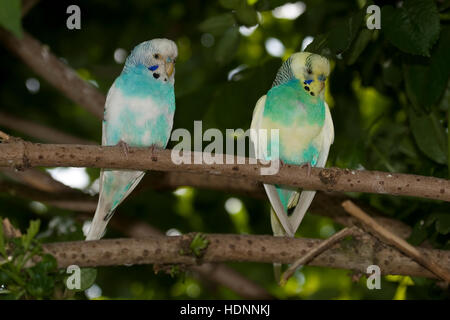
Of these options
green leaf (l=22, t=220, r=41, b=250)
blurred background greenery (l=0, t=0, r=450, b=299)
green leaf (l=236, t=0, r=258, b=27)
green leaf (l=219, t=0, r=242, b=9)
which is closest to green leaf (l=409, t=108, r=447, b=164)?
blurred background greenery (l=0, t=0, r=450, b=299)

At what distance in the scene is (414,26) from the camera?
240cm

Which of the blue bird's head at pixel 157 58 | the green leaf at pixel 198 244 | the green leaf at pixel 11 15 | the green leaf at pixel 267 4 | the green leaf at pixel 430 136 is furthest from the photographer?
the green leaf at pixel 430 136

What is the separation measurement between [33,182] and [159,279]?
1.19 m

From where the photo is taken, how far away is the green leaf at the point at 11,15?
68.4 inches

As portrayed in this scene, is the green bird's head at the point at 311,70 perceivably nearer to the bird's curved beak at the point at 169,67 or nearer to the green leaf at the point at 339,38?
the green leaf at the point at 339,38

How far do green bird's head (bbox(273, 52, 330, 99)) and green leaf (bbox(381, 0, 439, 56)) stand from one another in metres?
0.34

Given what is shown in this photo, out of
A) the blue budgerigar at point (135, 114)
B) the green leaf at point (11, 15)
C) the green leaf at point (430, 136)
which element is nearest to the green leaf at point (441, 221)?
the green leaf at point (430, 136)

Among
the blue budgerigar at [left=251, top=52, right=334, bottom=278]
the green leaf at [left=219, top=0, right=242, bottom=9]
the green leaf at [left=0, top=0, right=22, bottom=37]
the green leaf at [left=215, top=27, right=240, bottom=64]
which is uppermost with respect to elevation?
the green leaf at [left=219, top=0, right=242, bottom=9]

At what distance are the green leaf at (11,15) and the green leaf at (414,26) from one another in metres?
1.48

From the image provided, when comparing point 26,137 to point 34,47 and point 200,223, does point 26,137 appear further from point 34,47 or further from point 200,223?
point 200,223

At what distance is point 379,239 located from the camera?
2592mm

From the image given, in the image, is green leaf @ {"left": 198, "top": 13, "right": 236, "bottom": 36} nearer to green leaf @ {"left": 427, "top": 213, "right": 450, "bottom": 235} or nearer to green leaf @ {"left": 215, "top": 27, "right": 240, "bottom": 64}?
green leaf @ {"left": 215, "top": 27, "right": 240, "bottom": 64}

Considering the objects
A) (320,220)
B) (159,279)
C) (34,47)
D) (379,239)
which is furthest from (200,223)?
(379,239)

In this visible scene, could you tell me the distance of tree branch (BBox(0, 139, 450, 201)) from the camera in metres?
2.12
